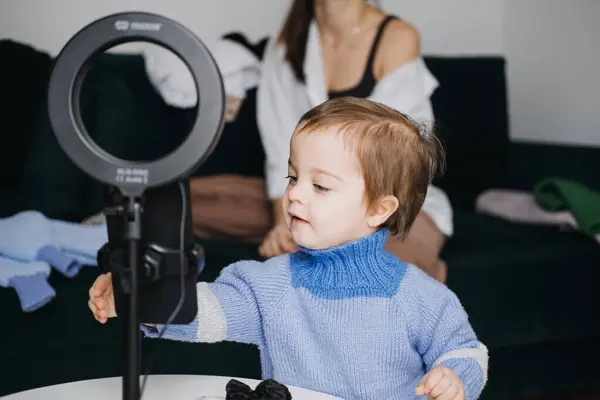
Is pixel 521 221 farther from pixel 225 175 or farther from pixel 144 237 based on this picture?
pixel 144 237

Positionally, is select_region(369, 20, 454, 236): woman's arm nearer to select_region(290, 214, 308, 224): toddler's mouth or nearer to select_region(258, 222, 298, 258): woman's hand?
select_region(258, 222, 298, 258): woman's hand

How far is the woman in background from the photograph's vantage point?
203 centimetres

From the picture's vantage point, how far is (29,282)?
1699 millimetres

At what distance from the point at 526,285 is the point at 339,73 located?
0.64 meters

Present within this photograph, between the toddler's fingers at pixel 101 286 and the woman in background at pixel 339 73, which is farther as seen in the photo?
the woman in background at pixel 339 73

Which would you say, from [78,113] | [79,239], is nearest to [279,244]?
[79,239]

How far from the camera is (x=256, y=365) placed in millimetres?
1818

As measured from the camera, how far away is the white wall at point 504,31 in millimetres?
2574

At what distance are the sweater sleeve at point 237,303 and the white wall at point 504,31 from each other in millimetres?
1585

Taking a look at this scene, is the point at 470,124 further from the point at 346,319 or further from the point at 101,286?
the point at 101,286

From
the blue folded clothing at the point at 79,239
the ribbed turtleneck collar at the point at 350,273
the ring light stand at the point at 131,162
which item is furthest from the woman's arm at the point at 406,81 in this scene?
the ring light stand at the point at 131,162

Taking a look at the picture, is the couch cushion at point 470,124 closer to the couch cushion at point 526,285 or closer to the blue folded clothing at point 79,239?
the couch cushion at point 526,285

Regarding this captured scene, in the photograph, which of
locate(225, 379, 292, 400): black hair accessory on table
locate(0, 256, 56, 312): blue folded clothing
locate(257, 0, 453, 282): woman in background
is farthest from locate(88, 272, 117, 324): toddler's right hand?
locate(257, 0, 453, 282): woman in background

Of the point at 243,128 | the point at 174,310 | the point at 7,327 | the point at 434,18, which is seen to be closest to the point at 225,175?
the point at 243,128
